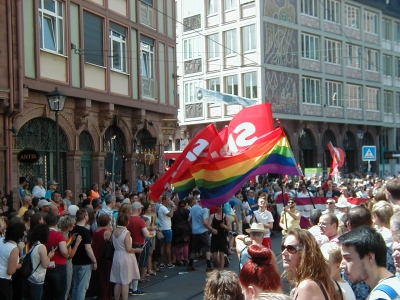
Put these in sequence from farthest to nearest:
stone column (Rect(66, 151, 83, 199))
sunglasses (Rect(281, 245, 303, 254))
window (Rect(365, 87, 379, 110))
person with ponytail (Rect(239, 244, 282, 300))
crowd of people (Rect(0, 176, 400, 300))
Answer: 1. window (Rect(365, 87, 379, 110))
2. stone column (Rect(66, 151, 83, 199))
3. sunglasses (Rect(281, 245, 303, 254))
4. person with ponytail (Rect(239, 244, 282, 300))
5. crowd of people (Rect(0, 176, 400, 300))

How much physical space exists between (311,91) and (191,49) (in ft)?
26.3

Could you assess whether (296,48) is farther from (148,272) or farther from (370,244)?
(370,244)

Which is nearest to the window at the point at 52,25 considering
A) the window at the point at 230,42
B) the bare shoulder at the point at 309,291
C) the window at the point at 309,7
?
the bare shoulder at the point at 309,291

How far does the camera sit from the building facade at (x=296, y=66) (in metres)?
37.2

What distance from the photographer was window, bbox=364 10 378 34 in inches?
1810

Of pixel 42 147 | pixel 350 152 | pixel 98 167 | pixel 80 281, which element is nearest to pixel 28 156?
pixel 42 147

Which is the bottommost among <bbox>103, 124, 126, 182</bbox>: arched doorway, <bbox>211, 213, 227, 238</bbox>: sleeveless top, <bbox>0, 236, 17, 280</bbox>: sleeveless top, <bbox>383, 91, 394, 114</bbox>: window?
<bbox>211, 213, 227, 238</bbox>: sleeveless top

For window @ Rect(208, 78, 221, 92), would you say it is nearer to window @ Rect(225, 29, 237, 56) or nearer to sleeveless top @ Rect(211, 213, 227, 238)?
window @ Rect(225, 29, 237, 56)

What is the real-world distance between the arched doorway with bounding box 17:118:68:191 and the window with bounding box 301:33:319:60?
23801mm

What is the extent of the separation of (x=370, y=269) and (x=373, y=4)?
45.4 m

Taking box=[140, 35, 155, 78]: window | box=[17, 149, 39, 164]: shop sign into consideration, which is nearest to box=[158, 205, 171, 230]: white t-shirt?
box=[17, 149, 39, 164]: shop sign

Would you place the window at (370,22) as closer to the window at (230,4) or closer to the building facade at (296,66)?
the building facade at (296,66)

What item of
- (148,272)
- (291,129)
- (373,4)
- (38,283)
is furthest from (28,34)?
(373,4)

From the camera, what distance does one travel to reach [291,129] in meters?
38.8
